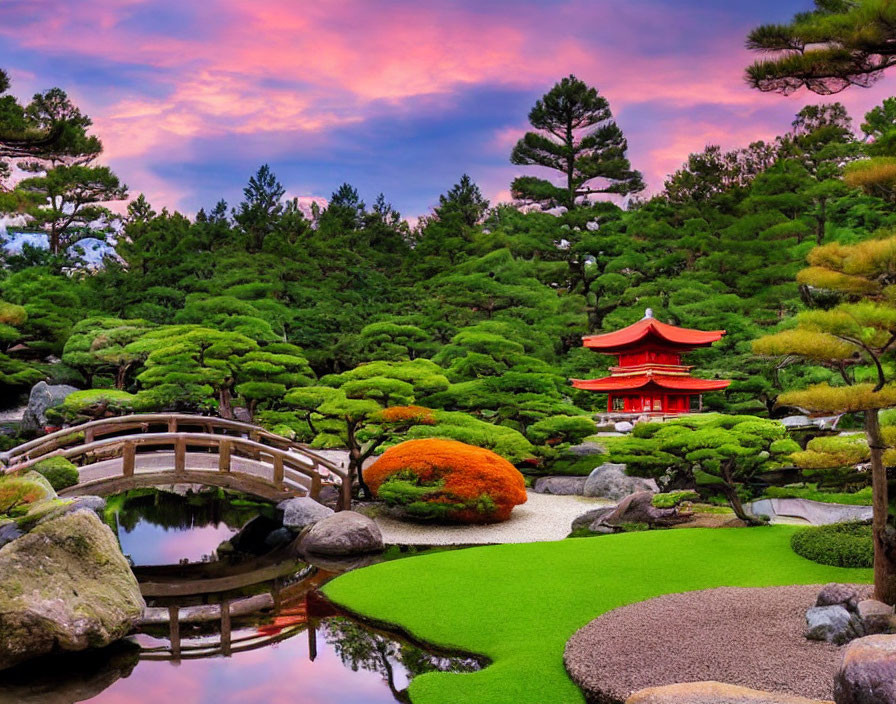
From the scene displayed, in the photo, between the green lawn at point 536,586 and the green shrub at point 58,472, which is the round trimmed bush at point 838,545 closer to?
the green lawn at point 536,586

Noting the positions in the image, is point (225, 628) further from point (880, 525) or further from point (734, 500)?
point (734, 500)

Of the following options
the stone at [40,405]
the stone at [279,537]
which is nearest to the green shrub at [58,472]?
the stone at [279,537]

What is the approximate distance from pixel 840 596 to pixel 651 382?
20.1 meters

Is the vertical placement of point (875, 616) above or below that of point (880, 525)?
below

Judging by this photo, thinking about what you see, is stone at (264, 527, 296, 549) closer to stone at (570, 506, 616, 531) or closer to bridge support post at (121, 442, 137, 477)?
bridge support post at (121, 442, 137, 477)

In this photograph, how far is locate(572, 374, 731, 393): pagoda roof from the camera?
24.9 m

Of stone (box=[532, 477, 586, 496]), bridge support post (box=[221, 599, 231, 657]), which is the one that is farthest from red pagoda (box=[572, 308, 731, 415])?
bridge support post (box=[221, 599, 231, 657])

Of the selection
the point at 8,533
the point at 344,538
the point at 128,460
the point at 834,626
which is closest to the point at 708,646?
the point at 834,626

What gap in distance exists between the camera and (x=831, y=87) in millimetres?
6738

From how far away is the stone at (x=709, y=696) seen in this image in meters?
3.84

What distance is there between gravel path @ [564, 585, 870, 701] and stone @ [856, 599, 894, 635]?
37 cm

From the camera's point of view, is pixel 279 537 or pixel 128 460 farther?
pixel 279 537

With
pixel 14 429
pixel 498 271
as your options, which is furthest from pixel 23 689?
→ pixel 498 271

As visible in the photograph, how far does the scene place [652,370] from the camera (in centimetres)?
2575
